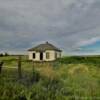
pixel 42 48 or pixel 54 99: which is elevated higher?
pixel 42 48

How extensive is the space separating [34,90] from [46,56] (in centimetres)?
4551

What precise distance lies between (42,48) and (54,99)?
154 feet

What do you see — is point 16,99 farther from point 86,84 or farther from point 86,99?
point 86,84

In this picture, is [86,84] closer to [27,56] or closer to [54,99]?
[54,99]

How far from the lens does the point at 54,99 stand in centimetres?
922

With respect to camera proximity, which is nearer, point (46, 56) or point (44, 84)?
point (44, 84)

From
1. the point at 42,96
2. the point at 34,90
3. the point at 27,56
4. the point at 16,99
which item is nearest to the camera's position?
the point at 16,99

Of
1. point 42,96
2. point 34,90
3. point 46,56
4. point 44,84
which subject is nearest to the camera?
point 42,96

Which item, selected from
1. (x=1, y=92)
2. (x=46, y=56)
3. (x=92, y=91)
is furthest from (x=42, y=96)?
(x=46, y=56)

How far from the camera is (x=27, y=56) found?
6188cm

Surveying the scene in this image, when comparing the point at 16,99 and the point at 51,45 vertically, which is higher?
the point at 51,45

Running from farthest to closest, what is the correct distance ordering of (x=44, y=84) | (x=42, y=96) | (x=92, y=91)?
(x=44, y=84)
(x=92, y=91)
(x=42, y=96)

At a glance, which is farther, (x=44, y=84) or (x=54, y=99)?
(x=44, y=84)

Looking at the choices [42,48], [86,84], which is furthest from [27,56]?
[86,84]
